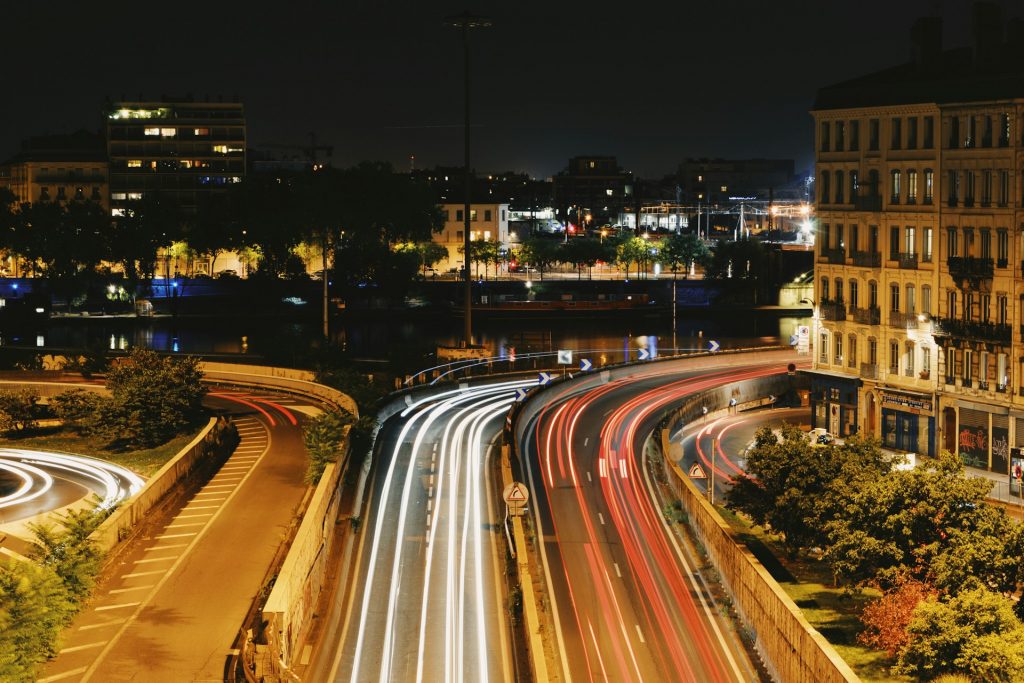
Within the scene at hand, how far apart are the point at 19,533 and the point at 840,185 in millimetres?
41862

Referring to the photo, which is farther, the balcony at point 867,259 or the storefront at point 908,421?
the balcony at point 867,259

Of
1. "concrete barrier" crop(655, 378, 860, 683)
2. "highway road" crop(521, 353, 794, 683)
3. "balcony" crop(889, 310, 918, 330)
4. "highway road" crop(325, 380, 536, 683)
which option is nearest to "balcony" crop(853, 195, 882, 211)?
"balcony" crop(889, 310, 918, 330)

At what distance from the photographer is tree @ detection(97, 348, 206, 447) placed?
5978 cm

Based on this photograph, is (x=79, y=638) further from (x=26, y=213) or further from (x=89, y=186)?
(x=89, y=186)

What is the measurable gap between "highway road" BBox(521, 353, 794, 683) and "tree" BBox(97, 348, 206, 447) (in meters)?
16.4

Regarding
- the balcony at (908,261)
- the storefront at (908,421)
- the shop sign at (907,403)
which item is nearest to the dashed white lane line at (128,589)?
the storefront at (908,421)

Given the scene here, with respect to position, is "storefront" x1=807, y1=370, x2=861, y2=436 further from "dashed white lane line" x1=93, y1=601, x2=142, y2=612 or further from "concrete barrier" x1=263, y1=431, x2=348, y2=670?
"dashed white lane line" x1=93, y1=601, x2=142, y2=612

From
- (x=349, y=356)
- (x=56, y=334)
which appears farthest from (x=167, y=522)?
(x=56, y=334)

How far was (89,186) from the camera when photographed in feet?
651

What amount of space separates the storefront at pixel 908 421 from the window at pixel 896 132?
11.5m

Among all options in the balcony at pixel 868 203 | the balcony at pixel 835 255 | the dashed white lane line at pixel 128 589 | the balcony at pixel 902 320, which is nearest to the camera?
the dashed white lane line at pixel 128 589

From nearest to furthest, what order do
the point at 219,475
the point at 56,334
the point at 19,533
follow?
1. the point at 19,533
2. the point at 219,475
3. the point at 56,334

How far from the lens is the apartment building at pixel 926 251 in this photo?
182 feet

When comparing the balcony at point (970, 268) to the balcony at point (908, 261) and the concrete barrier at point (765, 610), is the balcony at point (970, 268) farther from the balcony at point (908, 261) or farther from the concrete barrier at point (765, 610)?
the concrete barrier at point (765, 610)
